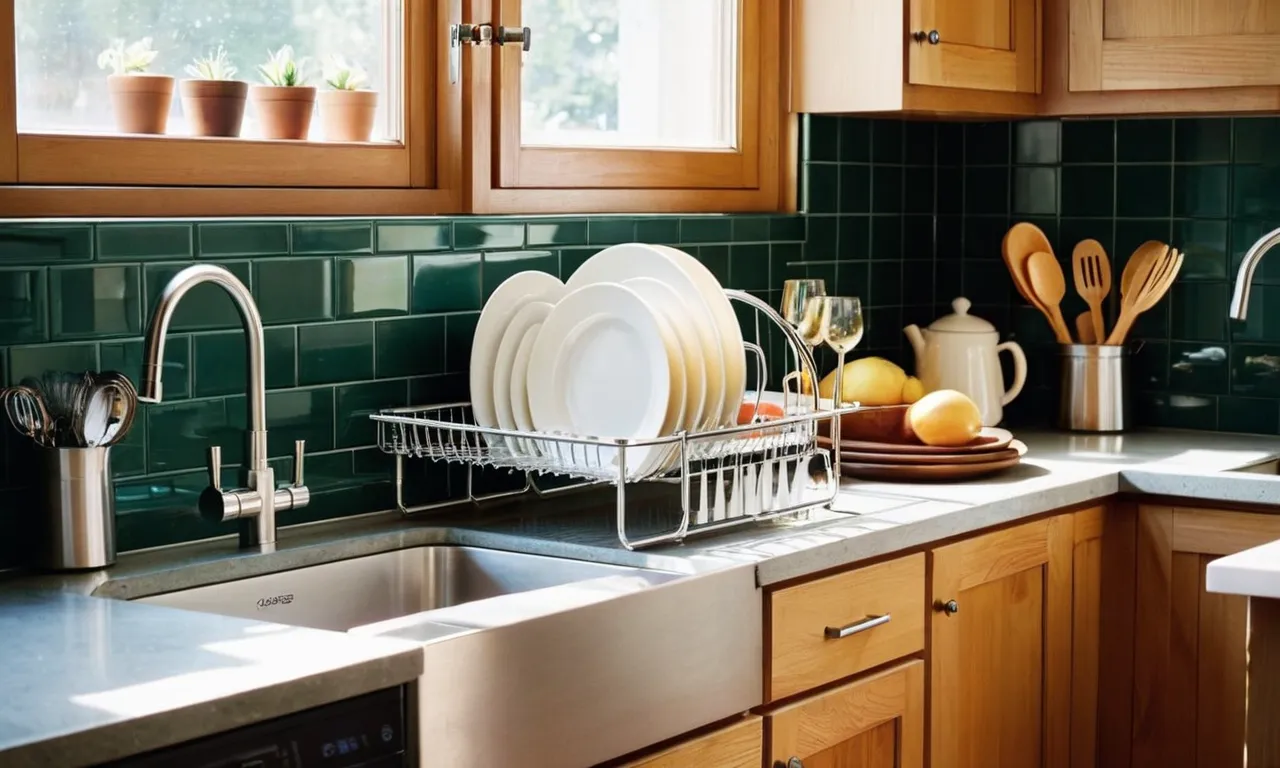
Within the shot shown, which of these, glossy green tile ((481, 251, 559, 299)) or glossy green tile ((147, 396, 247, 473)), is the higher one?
glossy green tile ((481, 251, 559, 299))

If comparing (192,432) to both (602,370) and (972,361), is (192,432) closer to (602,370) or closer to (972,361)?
(602,370)

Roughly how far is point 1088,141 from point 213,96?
1.90 meters

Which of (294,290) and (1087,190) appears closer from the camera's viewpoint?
(294,290)

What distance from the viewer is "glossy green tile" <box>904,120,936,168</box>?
11.9 feet

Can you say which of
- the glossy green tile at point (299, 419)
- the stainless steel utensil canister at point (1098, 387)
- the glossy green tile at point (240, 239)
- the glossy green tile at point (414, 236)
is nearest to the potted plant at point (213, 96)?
the glossy green tile at point (240, 239)

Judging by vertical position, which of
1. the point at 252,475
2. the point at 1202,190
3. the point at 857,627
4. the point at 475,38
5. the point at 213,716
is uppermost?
the point at 475,38

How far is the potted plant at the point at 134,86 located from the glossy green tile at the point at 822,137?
1365 mm

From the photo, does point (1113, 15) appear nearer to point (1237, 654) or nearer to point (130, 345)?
point (1237, 654)

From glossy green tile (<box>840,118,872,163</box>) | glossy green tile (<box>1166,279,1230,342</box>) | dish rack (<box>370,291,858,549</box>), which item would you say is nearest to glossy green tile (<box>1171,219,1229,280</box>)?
glossy green tile (<box>1166,279,1230,342</box>)

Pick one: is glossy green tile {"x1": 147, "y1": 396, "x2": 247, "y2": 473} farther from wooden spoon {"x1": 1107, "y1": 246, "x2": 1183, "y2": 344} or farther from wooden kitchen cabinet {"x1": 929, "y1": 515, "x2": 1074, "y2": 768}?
wooden spoon {"x1": 1107, "y1": 246, "x2": 1183, "y2": 344}

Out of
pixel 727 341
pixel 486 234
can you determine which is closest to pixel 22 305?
pixel 486 234

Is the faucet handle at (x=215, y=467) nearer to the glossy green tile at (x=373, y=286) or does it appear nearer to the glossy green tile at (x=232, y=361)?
the glossy green tile at (x=232, y=361)

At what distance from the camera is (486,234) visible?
264cm

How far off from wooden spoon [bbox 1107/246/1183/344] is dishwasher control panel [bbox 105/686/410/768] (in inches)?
81.6
